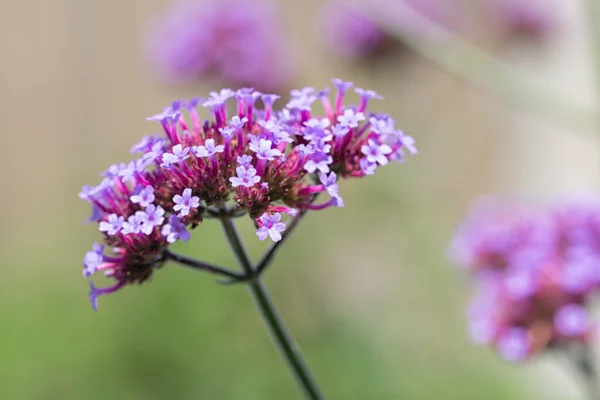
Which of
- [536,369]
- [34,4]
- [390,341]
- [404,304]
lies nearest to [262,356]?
[390,341]

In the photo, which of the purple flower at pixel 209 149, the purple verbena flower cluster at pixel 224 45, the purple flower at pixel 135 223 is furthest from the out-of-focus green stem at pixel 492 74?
the purple flower at pixel 135 223

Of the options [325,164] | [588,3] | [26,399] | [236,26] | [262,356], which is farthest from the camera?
[262,356]

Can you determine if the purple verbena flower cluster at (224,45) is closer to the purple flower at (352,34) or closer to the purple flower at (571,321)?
the purple flower at (352,34)

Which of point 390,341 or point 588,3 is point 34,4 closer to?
point 390,341

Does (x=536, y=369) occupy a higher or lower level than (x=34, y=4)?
lower

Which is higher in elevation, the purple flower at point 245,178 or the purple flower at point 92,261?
the purple flower at point 92,261

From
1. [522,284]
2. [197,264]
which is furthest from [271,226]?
[522,284]

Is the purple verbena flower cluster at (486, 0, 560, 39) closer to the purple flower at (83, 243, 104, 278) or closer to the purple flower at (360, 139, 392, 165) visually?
the purple flower at (360, 139, 392, 165)
